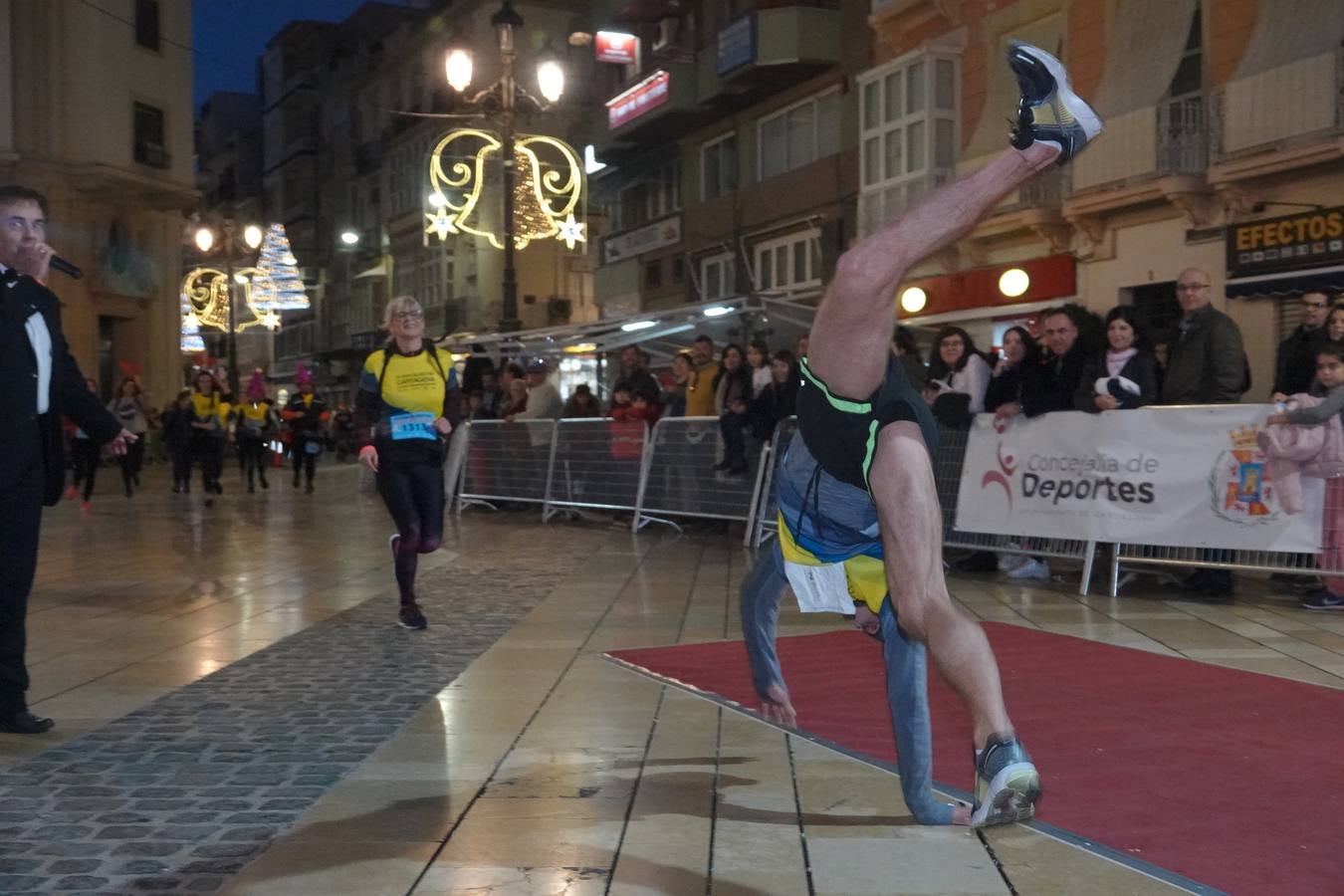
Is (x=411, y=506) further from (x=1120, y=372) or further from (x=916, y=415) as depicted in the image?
(x=916, y=415)

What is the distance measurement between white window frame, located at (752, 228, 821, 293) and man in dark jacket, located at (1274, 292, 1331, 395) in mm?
19835

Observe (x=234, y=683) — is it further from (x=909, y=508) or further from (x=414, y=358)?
(x=909, y=508)

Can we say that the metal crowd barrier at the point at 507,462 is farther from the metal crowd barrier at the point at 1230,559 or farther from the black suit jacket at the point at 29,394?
the black suit jacket at the point at 29,394

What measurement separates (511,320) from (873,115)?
29.8 feet

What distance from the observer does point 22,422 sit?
5.56 m

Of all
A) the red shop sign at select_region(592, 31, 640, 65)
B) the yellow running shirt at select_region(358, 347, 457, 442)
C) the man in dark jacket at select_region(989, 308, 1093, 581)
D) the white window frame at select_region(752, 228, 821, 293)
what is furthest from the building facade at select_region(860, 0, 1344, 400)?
the yellow running shirt at select_region(358, 347, 457, 442)

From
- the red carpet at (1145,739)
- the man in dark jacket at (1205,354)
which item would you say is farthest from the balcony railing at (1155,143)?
the red carpet at (1145,739)

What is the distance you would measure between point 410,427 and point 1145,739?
179 inches

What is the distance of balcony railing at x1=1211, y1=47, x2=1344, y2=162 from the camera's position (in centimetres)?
1764

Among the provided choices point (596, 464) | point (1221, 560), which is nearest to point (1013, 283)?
point (596, 464)

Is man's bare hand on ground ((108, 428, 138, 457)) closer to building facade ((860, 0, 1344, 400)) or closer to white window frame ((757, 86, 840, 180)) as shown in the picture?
building facade ((860, 0, 1344, 400))

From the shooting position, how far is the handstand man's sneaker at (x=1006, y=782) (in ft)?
12.2

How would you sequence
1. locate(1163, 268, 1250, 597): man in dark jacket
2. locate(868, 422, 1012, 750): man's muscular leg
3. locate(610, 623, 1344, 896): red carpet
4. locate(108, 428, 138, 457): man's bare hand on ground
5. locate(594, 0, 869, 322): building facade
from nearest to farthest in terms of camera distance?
locate(868, 422, 1012, 750): man's muscular leg < locate(610, 623, 1344, 896): red carpet < locate(108, 428, 138, 457): man's bare hand on ground < locate(1163, 268, 1250, 597): man in dark jacket < locate(594, 0, 869, 322): building facade

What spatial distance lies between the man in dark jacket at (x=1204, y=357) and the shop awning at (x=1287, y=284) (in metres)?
8.10
